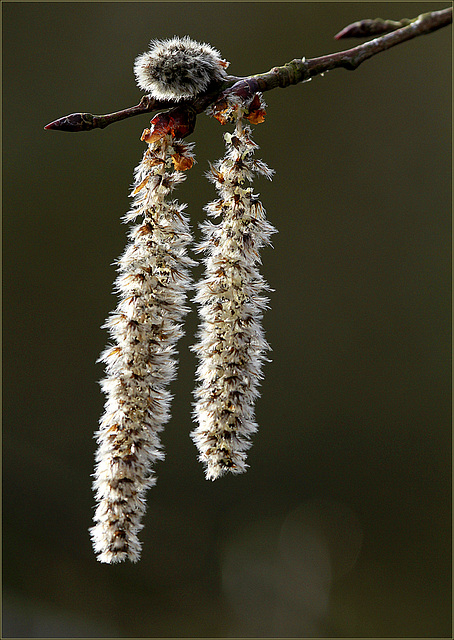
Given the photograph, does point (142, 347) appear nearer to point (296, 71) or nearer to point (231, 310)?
point (231, 310)

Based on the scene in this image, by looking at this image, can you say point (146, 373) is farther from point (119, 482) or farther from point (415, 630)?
point (415, 630)

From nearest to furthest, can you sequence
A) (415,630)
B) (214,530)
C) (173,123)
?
(173,123) < (415,630) < (214,530)

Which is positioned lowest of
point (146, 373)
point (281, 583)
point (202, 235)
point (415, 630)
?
point (415, 630)

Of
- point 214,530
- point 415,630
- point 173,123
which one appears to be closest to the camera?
point 173,123

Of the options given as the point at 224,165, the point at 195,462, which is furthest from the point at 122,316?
the point at 195,462

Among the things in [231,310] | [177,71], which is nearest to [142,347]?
[231,310]

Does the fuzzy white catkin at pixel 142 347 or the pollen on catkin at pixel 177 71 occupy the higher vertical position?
the pollen on catkin at pixel 177 71

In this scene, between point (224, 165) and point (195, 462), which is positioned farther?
point (195, 462)
